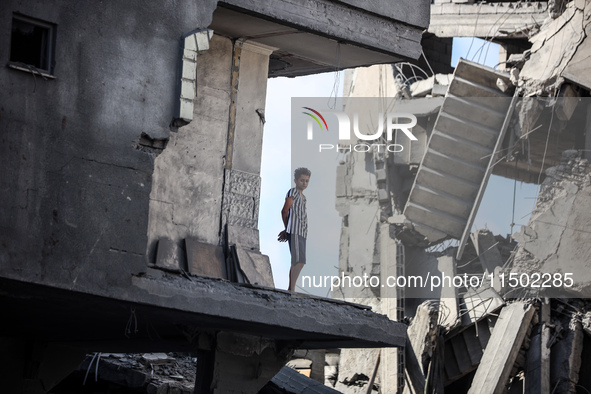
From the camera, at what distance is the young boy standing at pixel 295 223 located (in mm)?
11781

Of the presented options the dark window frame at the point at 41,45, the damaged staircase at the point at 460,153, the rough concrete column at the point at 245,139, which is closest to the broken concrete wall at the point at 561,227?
the damaged staircase at the point at 460,153

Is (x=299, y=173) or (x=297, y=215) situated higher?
(x=299, y=173)

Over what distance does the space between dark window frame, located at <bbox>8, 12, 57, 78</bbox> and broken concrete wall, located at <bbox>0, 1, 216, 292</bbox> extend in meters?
0.05

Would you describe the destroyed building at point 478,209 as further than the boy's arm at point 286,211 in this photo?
Yes

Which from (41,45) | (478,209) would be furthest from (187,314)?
(478,209)

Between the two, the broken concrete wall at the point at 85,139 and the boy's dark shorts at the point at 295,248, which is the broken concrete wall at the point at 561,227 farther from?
the broken concrete wall at the point at 85,139

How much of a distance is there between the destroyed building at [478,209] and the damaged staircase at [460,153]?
3 centimetres

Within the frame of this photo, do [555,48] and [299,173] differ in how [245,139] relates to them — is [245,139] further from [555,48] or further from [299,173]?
[555,48]

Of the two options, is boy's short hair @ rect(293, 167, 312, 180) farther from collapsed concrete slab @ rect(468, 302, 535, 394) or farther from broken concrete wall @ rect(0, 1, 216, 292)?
collapsed concrete slab @ rect(468, 302, 535, 394)

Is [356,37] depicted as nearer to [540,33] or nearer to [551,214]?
[551,214]

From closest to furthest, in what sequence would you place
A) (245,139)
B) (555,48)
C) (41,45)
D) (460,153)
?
(41,45) < (245,139) < (555,48) < (460,153)

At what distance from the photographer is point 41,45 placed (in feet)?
31.1

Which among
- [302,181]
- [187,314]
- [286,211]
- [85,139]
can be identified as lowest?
[187,314]

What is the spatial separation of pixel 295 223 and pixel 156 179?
5.79 feet
